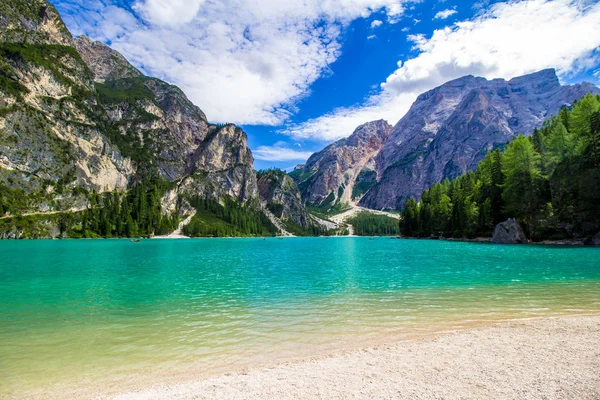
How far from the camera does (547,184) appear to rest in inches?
3145

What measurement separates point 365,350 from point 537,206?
88682 mm

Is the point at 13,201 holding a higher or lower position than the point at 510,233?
higher

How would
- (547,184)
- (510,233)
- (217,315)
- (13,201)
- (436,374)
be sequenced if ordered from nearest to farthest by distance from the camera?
(436,374) < (217,315) < (547,184) < (510,233) < (13,201)

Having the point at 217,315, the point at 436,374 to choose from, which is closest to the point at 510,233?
the point at 217,315

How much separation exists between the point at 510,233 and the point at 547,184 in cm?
1542

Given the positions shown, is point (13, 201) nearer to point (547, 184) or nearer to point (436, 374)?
point (436, 374)

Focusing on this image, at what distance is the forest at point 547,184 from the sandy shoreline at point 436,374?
7544 cm

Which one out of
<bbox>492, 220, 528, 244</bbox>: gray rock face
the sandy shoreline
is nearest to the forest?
<bbox>492, 220, 528, 244</bbox>: gray rock face

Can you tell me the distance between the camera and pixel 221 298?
78.0 ft

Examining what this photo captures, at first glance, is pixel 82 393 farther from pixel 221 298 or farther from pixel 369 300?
pixel 369 300

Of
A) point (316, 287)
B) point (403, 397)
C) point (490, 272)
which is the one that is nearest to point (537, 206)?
point (490, 272)

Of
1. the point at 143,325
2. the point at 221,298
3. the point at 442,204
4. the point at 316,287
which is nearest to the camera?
the point at 143,325

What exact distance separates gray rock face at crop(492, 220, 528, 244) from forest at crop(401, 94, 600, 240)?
220 cm

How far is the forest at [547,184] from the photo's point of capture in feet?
222
